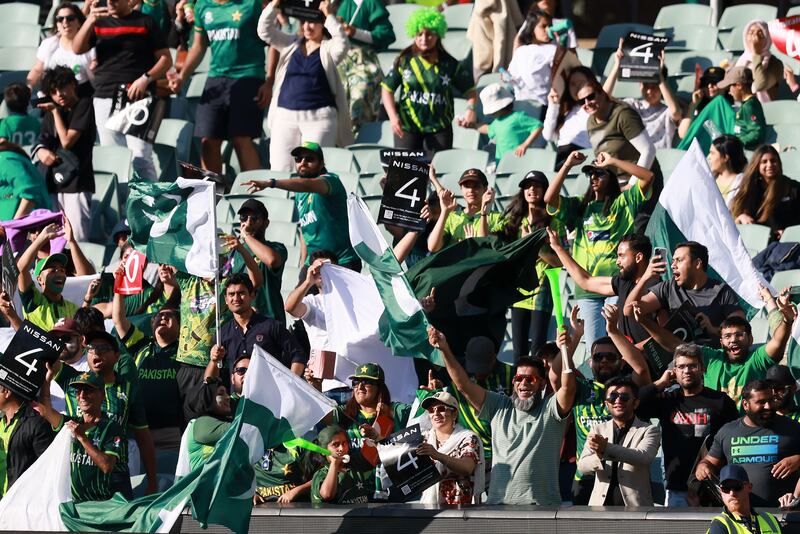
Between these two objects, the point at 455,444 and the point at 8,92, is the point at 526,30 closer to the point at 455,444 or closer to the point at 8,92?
the point at 8,92

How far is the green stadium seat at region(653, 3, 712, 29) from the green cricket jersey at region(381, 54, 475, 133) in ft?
10.4

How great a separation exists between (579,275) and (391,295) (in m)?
1.15

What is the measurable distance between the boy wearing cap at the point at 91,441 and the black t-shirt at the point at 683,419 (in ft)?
9.63

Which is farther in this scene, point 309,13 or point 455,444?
point 309,13

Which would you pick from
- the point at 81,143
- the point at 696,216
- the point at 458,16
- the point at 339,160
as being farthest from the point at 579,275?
the point at 458,16

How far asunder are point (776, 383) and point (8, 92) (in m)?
7.46

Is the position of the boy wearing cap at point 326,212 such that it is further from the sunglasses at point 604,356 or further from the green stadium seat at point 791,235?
the green stadium seat at point 791,235

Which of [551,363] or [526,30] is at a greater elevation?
[526,30]

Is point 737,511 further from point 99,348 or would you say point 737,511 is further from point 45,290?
point 45,290

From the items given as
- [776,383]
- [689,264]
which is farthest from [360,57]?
[776,383]

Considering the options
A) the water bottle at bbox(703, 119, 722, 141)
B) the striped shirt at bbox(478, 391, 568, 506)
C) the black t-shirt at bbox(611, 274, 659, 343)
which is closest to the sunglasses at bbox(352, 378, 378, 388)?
the striped shirt at bbox(478, 391, 568, 506)

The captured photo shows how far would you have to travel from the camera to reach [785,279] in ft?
40.7

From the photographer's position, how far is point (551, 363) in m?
11.1

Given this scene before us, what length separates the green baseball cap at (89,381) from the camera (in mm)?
11117
